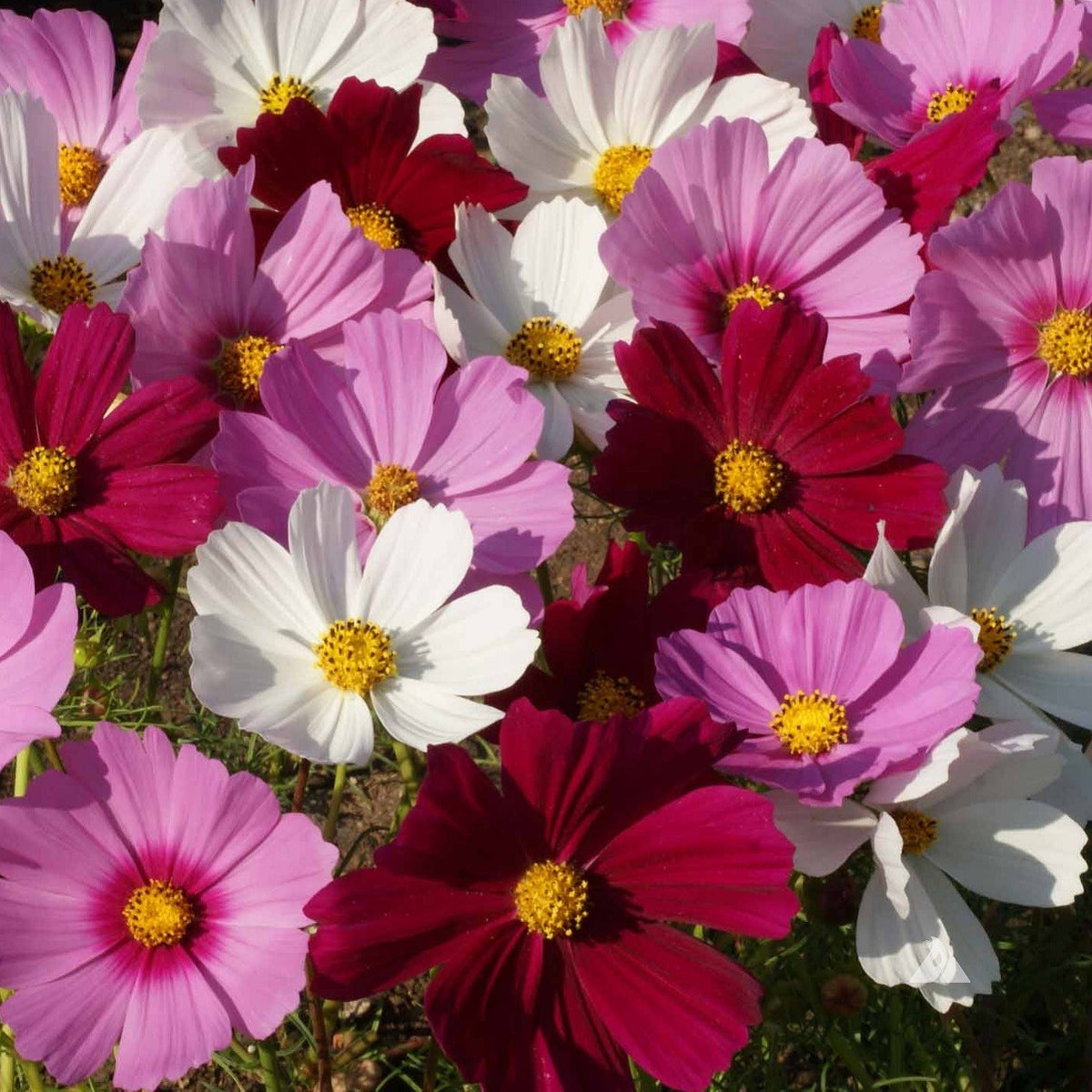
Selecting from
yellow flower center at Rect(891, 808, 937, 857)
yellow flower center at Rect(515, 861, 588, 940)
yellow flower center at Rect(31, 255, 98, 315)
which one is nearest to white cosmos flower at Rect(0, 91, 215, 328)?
yellow flower center at Rect(31, 255, 98, 315)

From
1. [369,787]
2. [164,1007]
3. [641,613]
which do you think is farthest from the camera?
[369,787]

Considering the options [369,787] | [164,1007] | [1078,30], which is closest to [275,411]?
[164,1007]

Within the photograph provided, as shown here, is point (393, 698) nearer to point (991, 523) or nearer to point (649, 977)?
point (649, 977)

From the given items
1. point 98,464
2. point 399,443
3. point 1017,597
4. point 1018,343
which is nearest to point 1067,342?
point 1018,343

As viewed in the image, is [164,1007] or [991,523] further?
[991,523]

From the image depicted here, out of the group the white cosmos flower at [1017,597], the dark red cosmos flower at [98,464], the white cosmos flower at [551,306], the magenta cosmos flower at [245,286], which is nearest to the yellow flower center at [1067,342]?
the white cosmos flower at [1017,597]

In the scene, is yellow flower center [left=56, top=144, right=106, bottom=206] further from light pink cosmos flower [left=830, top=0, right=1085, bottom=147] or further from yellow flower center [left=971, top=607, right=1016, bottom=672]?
yellow flower center [left=971, top=607, right=1016, bottom=672]
